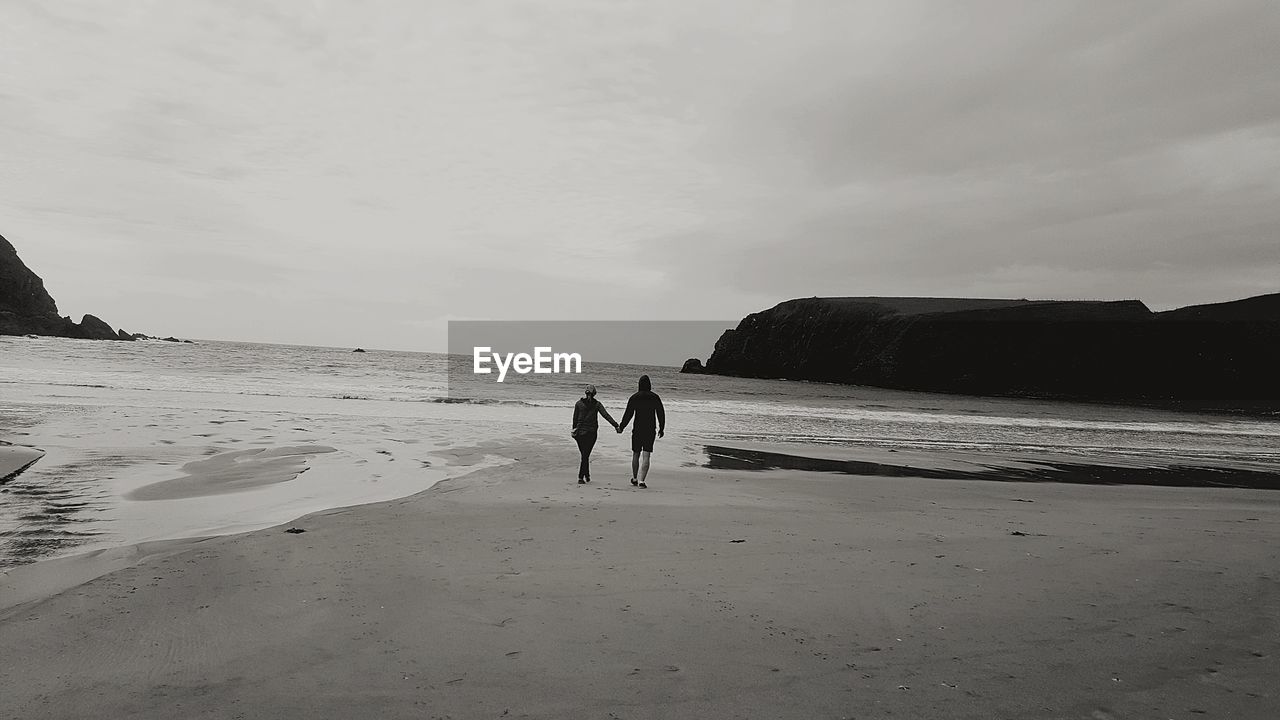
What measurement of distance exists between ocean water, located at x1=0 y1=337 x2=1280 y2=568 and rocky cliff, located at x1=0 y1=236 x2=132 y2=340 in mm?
74393

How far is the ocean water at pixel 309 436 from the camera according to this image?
785cm

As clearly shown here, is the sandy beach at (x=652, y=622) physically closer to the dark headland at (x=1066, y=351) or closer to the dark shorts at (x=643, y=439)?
the dark shorts at (x=643, y=439)

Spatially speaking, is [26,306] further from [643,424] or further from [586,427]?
[643,424]

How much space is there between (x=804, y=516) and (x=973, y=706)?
5.23 meters

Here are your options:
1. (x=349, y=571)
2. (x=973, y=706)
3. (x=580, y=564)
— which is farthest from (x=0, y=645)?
(x=973, y=706)

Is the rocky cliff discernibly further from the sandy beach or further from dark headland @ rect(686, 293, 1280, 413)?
the sandy beach

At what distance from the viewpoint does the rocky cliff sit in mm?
96375

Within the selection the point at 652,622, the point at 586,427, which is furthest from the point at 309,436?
the point at 652,622

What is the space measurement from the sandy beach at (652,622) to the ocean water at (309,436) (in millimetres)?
1627

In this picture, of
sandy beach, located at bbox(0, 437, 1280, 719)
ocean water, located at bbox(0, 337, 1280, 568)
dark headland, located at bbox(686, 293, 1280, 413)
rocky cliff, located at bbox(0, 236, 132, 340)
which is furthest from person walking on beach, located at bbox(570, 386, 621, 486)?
rocky cliff, located at bbox(0, 236, 132, 340)

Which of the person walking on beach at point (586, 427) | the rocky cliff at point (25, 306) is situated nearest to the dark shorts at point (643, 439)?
the person walking on beach at point (586, 427)

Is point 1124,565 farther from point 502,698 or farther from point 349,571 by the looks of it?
point 349,571

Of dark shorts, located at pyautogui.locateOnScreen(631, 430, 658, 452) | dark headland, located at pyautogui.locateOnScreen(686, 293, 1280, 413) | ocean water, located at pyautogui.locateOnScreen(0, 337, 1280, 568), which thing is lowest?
ocean water, located at pyautogui.locateOnScreen(0, 337, 1280, 568)

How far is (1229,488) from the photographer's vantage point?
45.6 ft
